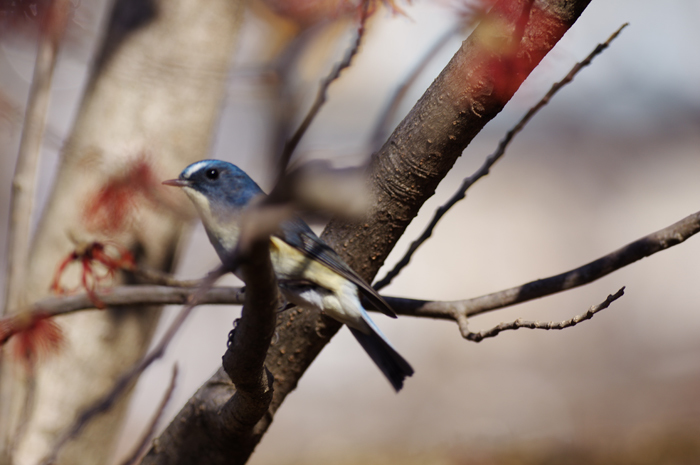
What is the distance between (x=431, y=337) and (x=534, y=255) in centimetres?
121

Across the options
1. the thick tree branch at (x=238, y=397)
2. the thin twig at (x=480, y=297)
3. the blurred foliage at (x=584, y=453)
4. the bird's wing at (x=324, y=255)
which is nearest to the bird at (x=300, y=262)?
the bird's wing at (x=324, y=255)

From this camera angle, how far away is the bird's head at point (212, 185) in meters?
1.48

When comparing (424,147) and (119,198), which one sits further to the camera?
(119,198)

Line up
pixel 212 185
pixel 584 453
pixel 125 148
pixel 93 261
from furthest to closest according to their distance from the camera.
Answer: pixel 584 453
pixel 125 148
pixel 93 261
pixel 212 185

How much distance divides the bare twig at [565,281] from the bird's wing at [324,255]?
0.05 meters

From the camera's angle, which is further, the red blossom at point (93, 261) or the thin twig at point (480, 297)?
the red blossom at point (93, 261)

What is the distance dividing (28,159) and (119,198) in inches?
24.8

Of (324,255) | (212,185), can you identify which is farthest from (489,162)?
(212,185)

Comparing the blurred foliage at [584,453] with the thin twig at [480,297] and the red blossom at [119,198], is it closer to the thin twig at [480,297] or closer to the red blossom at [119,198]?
the thin twig at [480,297]

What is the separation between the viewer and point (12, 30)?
1.62 m

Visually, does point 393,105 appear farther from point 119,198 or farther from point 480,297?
point 119,198

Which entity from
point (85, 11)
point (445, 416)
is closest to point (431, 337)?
point (445, 416)

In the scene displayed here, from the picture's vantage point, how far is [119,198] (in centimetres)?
192

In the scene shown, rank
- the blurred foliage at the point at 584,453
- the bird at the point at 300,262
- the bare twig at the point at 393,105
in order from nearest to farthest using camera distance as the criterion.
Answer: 1. the bare twig at the point at 393,105
2. the bird at the point at 300,262
3. the blurred foliage at the point at 584,453
